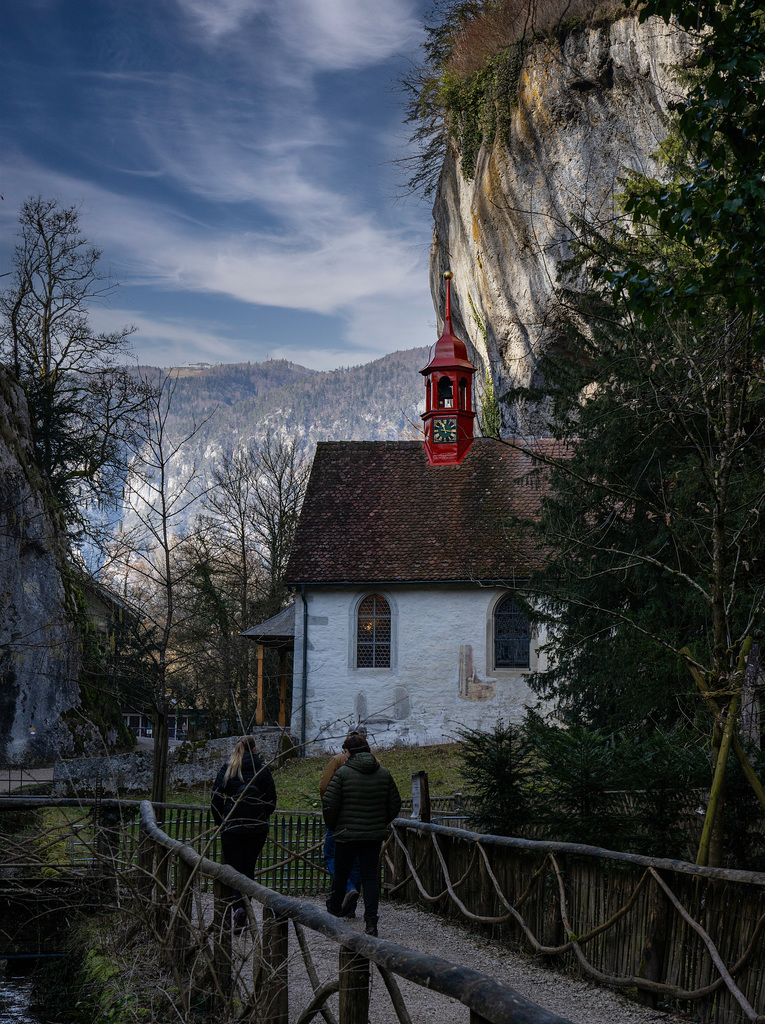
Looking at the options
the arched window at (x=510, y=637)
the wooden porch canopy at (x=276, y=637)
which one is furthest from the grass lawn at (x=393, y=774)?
the arched window at (x=510, y=637)

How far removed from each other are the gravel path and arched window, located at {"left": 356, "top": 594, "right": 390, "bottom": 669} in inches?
642

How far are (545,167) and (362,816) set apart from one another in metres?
21.7

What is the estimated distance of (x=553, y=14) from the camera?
24.8 meters

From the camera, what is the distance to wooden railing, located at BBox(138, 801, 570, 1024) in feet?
10.8

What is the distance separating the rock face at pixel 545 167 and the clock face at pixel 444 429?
2.22 metres

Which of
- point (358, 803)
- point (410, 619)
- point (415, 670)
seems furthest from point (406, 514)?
point (358, 803)

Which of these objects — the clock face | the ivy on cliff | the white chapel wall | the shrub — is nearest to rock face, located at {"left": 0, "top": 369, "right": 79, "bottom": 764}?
the white chapel wall

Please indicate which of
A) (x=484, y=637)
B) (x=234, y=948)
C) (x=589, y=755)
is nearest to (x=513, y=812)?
(x=589, y=755)

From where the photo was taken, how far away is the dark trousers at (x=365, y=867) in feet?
26.0

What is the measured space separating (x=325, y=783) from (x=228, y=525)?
28697 mm

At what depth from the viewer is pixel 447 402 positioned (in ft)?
Answer: 94.8

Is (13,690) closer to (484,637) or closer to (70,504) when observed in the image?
(70,504)

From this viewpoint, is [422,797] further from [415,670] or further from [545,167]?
[545,167]

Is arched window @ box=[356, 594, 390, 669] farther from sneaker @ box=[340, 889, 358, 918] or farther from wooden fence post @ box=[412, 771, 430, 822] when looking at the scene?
sneaker @ box=[340, 889, 358, 918]
